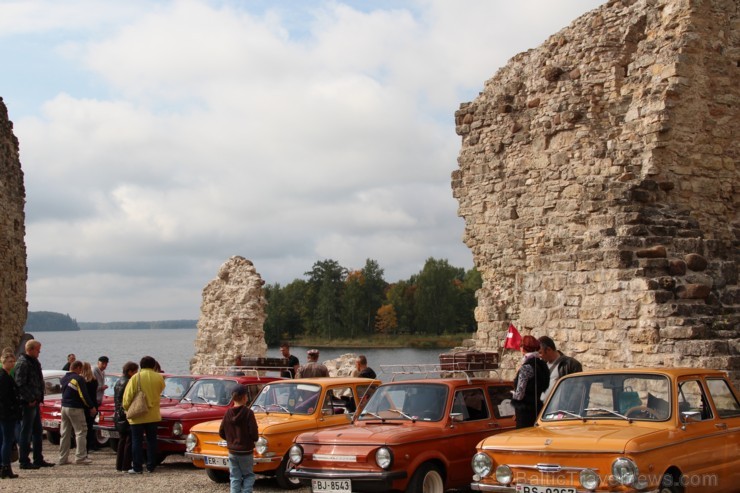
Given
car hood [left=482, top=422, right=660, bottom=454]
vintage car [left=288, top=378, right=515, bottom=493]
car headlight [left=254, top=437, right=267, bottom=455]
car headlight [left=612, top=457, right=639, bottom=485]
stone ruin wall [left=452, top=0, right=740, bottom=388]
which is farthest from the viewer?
stone ruin wall [left=452, top=0, right=740, bottom=388]

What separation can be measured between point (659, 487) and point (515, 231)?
11.3 m

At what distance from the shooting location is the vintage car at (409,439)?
28.1 ft

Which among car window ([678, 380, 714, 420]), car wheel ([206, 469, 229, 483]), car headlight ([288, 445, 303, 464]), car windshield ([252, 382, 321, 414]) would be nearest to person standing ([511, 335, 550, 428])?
car window ([678, 380, 714, 420])

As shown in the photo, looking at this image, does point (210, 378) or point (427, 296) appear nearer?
point (210, 378)

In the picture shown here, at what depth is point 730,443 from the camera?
8172 millimetres

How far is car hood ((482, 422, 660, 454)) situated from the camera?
7203 mm

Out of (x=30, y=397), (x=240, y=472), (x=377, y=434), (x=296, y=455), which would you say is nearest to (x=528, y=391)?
(x=377, y=434)

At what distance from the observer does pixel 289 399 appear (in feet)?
37.2

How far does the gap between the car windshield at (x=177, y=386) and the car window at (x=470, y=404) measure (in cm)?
604

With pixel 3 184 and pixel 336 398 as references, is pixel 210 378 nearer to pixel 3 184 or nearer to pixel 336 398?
pixel 336 398

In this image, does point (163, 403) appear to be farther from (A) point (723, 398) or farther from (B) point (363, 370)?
(A) point (723, 398)

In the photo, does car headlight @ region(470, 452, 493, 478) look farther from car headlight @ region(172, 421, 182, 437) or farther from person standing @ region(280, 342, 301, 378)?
person standing @ region(280, 342, 301, 378)

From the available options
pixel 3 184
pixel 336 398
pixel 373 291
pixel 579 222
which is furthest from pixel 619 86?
pixel 373 291

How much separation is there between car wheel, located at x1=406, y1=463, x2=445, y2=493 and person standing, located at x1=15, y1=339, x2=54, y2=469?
5832mm
